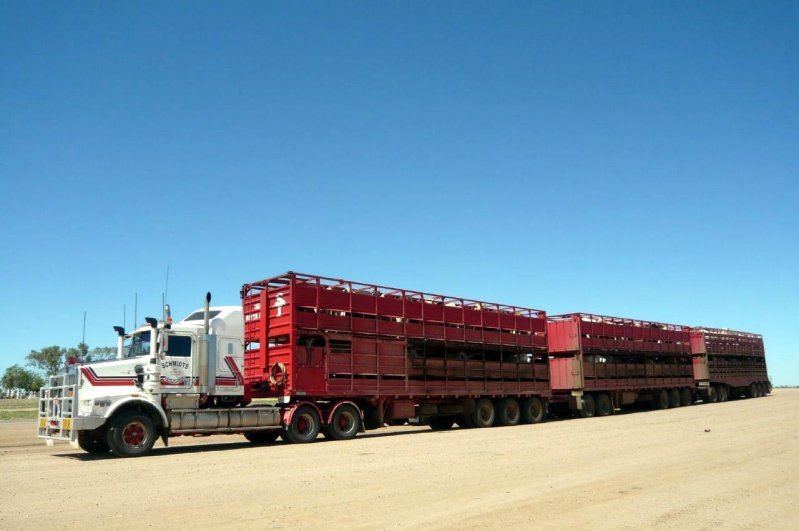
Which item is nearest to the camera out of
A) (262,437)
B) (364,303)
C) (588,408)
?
(262,437)

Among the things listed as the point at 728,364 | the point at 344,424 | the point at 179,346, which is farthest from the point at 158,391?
the point at 728,364

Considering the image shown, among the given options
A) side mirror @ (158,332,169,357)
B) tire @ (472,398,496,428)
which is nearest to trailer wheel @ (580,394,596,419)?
tire @ (472,398,496,428)

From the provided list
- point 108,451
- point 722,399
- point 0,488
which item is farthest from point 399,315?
point 722,399

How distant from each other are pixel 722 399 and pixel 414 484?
37.7 m

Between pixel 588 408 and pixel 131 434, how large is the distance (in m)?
20.5

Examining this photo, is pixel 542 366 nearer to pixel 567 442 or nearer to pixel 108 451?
pixel 567 442

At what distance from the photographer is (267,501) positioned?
350 inches

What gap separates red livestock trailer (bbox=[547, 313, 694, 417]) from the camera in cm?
2903

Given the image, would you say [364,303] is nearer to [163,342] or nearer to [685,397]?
[163,342]

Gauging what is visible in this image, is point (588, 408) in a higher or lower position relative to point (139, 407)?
lower

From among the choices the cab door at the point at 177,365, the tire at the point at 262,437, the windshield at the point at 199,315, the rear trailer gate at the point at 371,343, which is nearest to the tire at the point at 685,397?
the rear trailer gate at the point at 371,343

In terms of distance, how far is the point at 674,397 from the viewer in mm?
35750

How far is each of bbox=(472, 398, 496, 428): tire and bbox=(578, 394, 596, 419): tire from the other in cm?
669

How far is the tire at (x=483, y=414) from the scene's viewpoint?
76.8 feet
